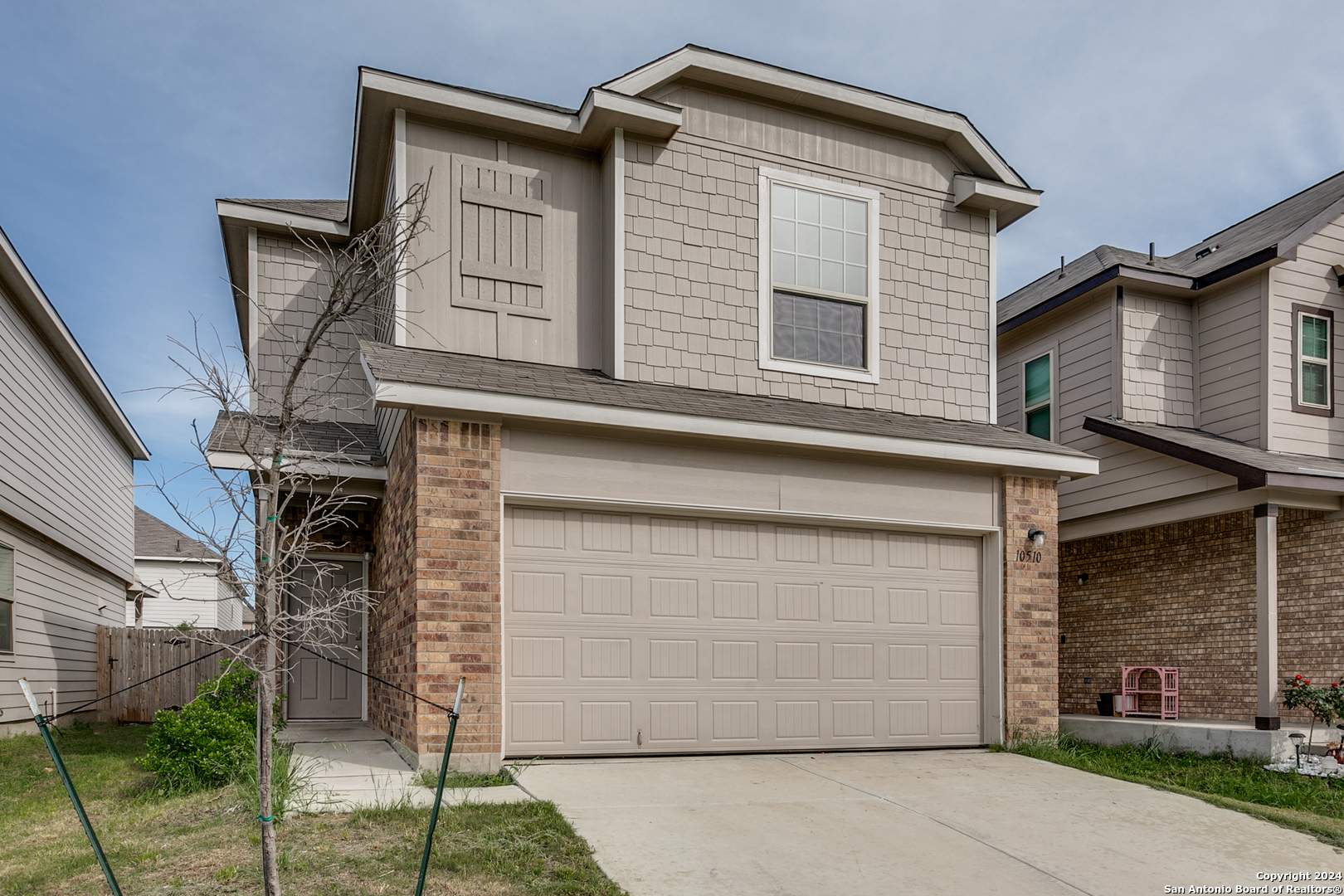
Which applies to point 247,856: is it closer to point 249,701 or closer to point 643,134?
point 249,701

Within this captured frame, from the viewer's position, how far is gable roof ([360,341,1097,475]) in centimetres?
776

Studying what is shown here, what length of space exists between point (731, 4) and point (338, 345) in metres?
6.33

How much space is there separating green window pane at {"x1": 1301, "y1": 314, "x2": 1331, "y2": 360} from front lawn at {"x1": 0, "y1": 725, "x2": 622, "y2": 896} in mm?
11412

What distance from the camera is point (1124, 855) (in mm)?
5871

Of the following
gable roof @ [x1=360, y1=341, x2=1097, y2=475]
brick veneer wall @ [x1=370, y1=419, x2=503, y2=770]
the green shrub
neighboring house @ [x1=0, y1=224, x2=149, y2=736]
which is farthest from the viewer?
neighboring house @ [x1=0, y1=224, x2=149, y2=736]

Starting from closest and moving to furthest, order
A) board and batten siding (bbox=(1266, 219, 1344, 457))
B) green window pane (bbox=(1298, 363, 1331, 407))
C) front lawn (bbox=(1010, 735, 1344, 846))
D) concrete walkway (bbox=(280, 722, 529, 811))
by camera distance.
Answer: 1. concrete walkway (bbox=(280, 722, 529, 811))
2. front lawn (bbox=(1010, 735, 1344, 846))
3. board and batten siding (bbox=(1266, 219, 1344, 457))
4. green window pane (bbox=(1298, 363, 1331, 407))

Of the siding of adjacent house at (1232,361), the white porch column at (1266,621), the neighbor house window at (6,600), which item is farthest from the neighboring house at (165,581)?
the white porch column at (1266,621)

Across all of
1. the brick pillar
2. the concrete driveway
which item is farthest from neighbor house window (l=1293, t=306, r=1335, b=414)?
the concrete driveway

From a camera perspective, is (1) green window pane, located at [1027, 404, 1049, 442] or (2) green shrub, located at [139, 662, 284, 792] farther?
(1) green window pane, located at [1027, 404, 1049, 442]

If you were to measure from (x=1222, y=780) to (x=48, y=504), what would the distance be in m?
15.0

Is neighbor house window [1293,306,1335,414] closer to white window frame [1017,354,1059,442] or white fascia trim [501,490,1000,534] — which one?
white window frame [1017,354,1059,442]

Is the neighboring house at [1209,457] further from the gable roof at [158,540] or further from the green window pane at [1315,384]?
the gable roof at [158,540]

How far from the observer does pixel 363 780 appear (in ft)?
23.5

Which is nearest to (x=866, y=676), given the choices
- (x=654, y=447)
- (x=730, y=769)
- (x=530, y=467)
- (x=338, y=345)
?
(x=730, y=769)
